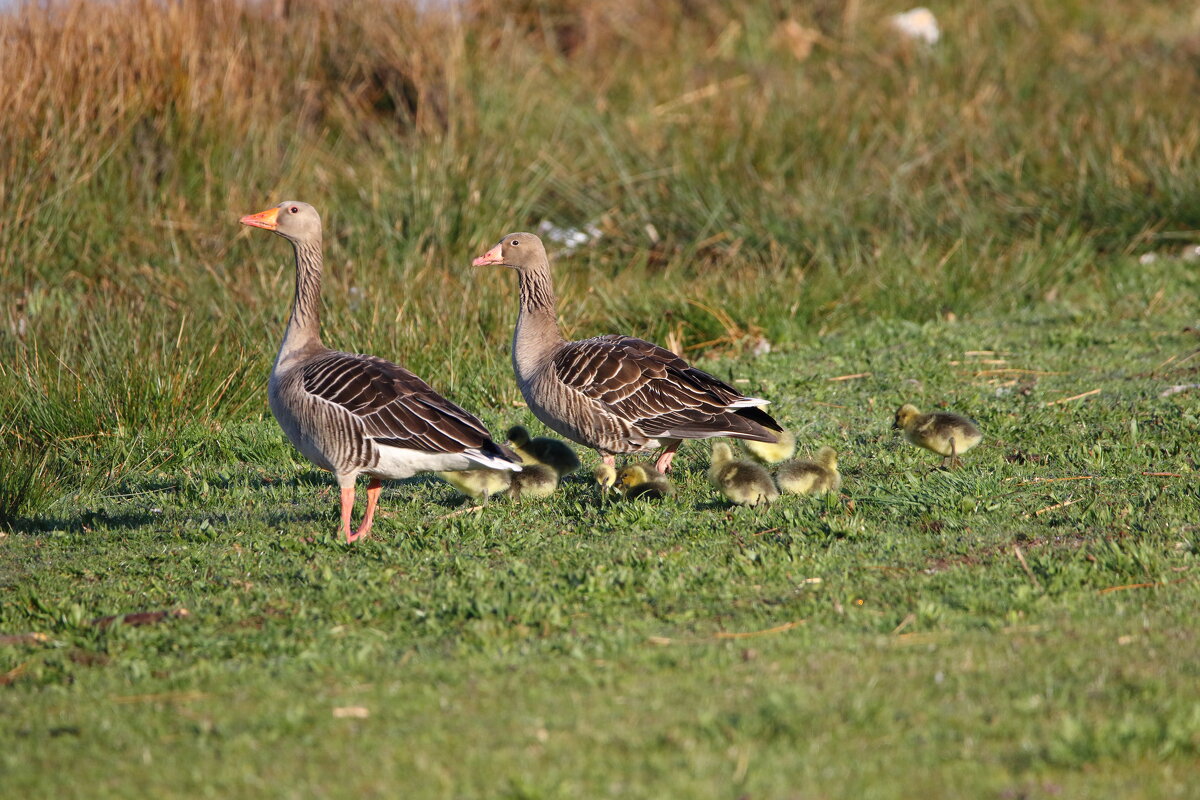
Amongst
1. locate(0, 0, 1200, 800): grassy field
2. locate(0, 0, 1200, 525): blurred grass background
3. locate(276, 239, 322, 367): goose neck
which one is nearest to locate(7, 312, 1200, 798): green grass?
locate(0, 0, 1200, 800): grassy field

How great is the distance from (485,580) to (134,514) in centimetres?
305

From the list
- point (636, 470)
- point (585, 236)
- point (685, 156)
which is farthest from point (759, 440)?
point (685, 156)

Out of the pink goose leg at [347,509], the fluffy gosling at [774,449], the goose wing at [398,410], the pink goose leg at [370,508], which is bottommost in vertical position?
the fluffy gosling at [774,449]

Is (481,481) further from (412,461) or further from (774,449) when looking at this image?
(774,449)

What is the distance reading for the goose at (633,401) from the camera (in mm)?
8219

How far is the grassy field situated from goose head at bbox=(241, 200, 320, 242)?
5.57ft

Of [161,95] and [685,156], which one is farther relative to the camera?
[685,156]

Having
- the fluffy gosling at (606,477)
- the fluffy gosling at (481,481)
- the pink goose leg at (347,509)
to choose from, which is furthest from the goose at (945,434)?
the pink goose leg at (347,509)

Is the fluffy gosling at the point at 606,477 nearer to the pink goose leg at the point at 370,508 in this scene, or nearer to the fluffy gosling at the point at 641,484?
the fluffy gosling at the point at 641,484

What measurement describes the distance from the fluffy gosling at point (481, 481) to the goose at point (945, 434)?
268 cm

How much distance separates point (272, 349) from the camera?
11.0m

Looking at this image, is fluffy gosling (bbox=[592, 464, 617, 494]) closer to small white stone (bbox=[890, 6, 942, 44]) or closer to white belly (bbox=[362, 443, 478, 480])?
white belly (bbox=[362, 443, 478, 480])

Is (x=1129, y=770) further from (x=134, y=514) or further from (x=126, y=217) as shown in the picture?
(x=126, y=217)

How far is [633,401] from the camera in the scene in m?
8.31
